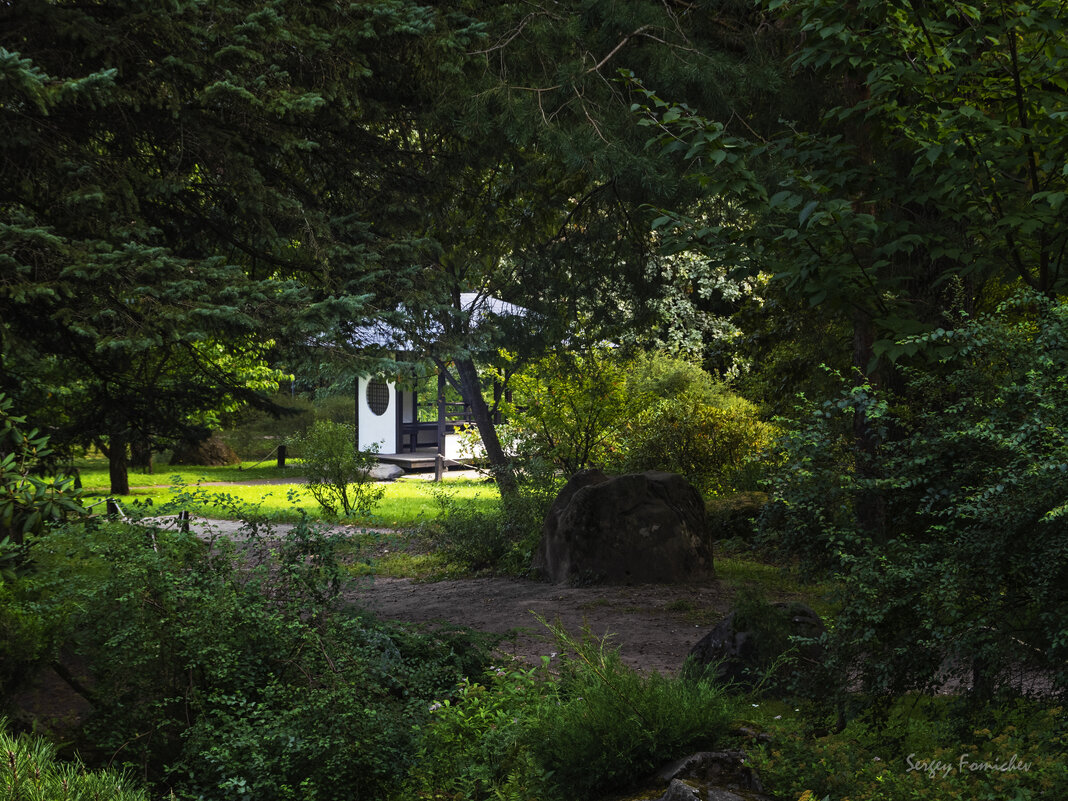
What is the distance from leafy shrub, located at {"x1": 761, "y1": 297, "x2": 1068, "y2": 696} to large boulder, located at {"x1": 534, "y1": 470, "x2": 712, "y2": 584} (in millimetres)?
6648

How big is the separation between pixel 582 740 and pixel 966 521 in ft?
6.53

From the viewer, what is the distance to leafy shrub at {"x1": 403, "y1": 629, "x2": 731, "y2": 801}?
3.68 metres

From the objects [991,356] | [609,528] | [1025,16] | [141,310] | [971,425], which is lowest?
[609,528]

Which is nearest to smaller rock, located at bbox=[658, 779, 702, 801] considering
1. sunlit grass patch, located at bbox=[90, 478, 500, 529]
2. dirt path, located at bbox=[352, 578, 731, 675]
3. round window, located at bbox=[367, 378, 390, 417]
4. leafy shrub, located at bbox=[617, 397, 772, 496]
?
dirt path, located at bbox=[352, 578, 731, 675]

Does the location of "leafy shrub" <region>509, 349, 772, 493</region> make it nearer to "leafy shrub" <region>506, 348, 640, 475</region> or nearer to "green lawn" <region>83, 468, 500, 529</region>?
"leafy shrub" <region>506, 348, 640, 475</region>

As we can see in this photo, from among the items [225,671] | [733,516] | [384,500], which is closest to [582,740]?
[225,671]

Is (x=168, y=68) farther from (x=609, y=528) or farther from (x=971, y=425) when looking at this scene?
(x=609, y=528)

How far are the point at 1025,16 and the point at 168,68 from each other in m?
5.19

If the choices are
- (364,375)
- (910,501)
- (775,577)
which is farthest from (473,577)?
(910,501)

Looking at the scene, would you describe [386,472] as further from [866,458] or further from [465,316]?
[866,458]

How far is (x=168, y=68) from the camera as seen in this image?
20.4 feet

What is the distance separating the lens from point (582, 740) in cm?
368

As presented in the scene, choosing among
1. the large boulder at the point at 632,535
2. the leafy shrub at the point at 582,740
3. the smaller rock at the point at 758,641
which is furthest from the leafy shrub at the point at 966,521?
the large boulder at the point at 632,535

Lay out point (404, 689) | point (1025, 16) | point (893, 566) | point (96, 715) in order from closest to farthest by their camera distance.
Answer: point (893, 566) < point (1025, 16) < point (96, 715) < point (404, 689)
